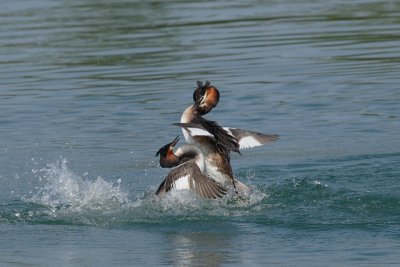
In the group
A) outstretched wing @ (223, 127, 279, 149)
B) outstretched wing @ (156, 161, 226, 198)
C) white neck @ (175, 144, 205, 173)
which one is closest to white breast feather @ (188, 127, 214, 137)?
outstretched wing @ (156, 161, 226, 198)

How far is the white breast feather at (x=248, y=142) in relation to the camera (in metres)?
12.0

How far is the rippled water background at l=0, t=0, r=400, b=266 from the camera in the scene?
398 inches

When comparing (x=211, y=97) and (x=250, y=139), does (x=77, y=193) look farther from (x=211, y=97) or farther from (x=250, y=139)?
(x=250, y=139)

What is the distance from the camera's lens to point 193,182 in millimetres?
11148

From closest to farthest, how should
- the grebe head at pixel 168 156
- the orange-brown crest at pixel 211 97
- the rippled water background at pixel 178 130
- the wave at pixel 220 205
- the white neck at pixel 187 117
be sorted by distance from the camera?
the rippled water background at pixel 178 130 → the wave at pixel 220 205 → the grebe head at pixel 168 156 → the white neck at pixel 187 117 → the orange-brown crest at pixel 211 97

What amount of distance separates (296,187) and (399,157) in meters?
1.65

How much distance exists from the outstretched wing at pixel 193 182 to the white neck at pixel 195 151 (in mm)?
314

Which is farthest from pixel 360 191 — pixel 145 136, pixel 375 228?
pixel 145 136

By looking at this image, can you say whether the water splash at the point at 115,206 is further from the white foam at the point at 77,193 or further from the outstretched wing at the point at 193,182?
the outstretched wing at the point at 193,182

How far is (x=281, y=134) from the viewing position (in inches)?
575

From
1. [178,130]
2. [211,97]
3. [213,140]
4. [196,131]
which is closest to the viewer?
[196,131]

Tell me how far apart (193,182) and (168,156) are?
1.21ft

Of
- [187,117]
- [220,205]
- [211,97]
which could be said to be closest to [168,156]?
[187,117]

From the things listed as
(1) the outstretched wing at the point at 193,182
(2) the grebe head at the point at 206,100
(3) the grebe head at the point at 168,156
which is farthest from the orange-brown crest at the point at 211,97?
(1) the outstretched wing at the point at 193,182
